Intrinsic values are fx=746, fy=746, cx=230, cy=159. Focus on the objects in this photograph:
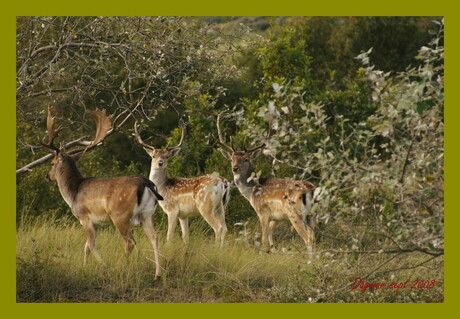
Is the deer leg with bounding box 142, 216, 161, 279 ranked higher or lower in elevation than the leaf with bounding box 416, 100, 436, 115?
lower

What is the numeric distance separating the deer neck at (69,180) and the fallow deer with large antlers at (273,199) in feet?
7.27

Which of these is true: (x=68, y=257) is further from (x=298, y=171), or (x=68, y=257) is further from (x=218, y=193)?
(x=298, y=171)

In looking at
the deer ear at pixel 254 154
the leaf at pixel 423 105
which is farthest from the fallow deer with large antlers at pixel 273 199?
the leaf at pixel 423 105

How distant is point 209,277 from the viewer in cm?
936

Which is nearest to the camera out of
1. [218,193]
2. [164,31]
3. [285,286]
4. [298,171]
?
[285,286]

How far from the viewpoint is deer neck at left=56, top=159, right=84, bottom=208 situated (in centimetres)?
1002

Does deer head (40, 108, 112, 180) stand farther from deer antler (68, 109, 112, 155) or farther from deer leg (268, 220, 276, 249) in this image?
deer leg (268, 220, 276, 249)

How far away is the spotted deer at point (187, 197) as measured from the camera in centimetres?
1081

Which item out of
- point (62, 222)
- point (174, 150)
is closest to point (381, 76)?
point (174, 150)

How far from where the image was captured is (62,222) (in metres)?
12.4

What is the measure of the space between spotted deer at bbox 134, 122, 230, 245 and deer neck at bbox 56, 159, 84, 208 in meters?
1.26

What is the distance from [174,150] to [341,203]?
4468 millimetres

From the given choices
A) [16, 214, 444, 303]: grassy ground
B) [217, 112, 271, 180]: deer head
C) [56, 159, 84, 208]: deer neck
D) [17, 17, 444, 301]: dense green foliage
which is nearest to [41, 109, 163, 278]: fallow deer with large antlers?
[56, 159, 84, 208]: deer neck

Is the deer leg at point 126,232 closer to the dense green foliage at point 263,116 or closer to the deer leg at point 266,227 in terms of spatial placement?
the dense green foliage at point 263,116
